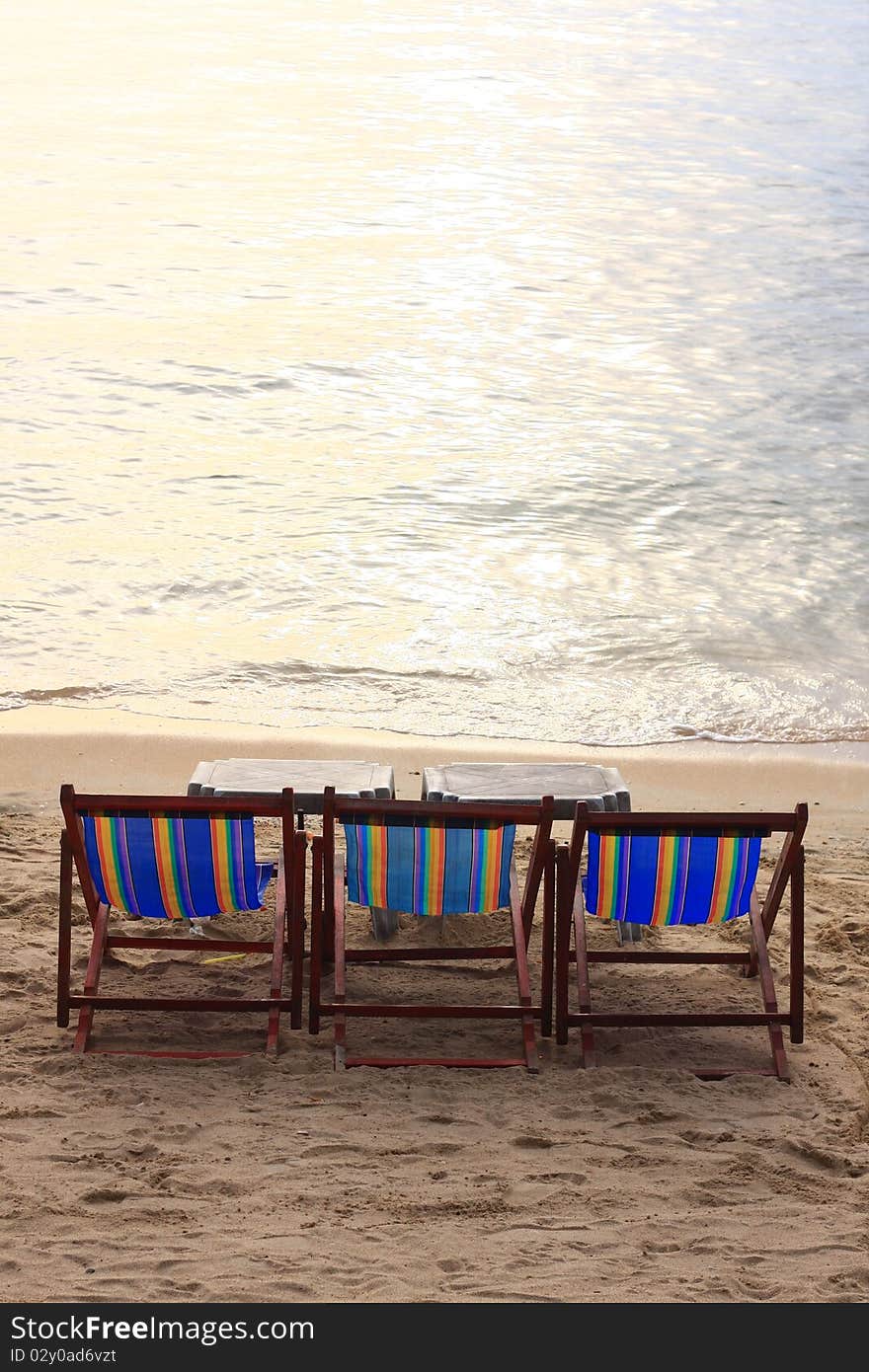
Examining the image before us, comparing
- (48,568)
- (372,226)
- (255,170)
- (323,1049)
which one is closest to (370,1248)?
(323,1049)

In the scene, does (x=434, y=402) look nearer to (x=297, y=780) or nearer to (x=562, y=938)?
(x=297, y=780)

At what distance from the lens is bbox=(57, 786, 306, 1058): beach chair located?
14.8 ft

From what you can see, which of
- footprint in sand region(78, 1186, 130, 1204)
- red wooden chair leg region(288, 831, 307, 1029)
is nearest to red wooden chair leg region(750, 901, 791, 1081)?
red wooden chair leg region(288, 831, 307, 1029)

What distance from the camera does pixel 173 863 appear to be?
459 centimetres

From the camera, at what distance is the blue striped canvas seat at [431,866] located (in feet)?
15.0

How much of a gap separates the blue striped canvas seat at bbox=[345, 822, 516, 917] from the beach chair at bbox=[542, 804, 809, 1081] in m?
0.22

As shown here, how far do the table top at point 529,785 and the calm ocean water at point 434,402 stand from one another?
268 centimetres

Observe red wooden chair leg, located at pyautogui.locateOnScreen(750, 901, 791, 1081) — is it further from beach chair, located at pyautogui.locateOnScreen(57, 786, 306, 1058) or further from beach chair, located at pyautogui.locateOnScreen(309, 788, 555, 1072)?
beach chair, located at pyautogui.locateOnScreen(57, 786, 306, 1058)

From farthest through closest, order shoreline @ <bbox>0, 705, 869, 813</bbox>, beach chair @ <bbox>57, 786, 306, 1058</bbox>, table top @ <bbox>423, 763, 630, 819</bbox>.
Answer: shoreline @ <bbox>0, 705, 869, 813</bbox> → table top @ <bbox>423, 763, 630, 819</bbox> → beach chair @ <bbox>57, 786, 306, 1058</bbox>

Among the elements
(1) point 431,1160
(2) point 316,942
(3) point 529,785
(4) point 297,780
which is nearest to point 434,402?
(3) point 529,785

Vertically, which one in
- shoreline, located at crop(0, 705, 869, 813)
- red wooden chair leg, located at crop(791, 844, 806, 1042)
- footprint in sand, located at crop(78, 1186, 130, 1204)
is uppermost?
red wooden chair leg, located at crop(791, 844, 806, 1042)

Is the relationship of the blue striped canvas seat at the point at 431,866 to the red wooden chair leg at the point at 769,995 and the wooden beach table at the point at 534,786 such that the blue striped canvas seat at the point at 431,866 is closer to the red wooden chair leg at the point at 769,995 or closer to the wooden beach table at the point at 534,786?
the wooden beach table at the point at 534,786

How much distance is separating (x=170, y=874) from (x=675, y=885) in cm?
160

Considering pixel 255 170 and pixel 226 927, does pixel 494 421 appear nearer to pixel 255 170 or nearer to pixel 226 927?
pixel 226 927
